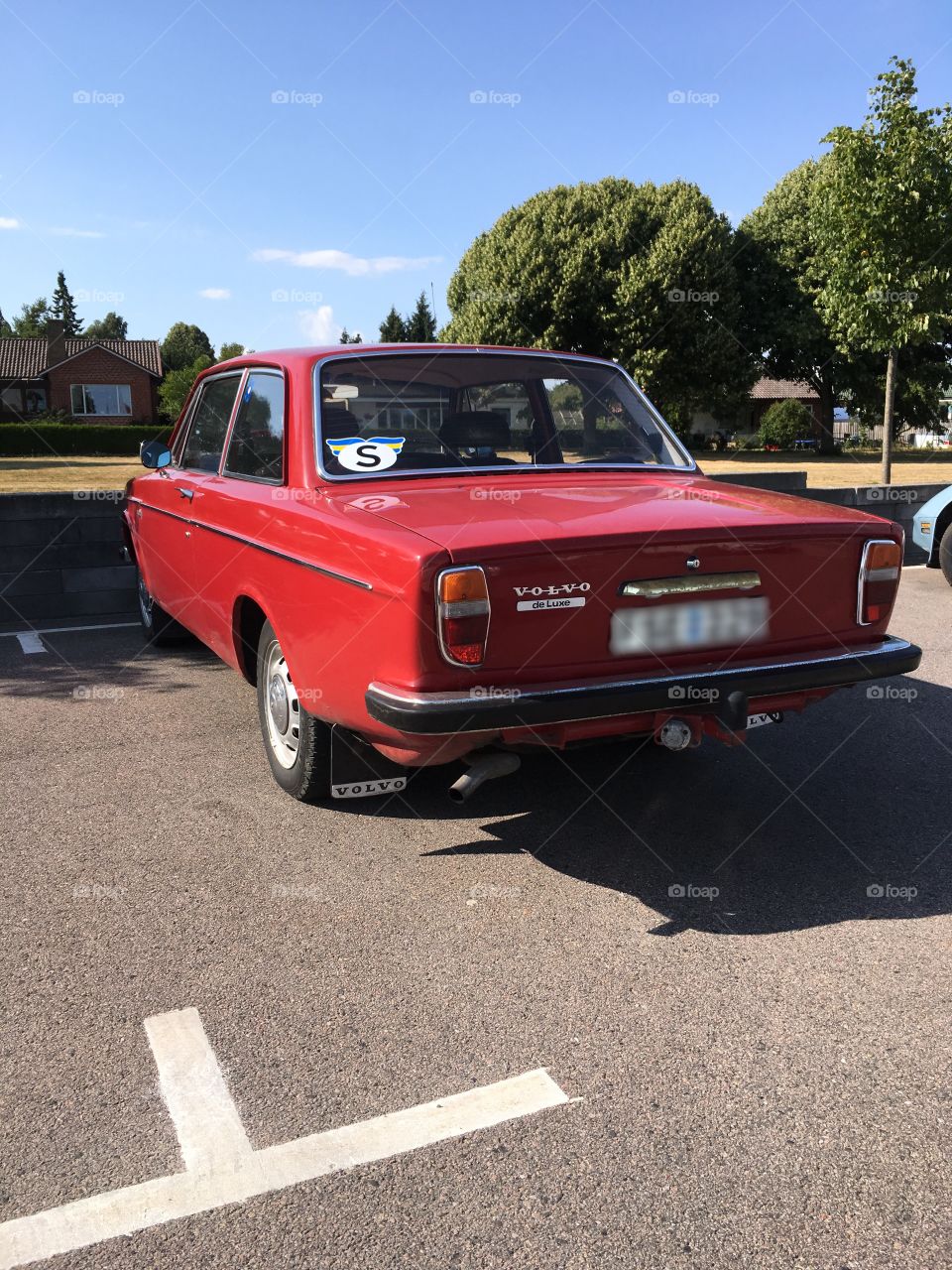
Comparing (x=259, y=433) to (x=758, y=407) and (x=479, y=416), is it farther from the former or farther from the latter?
(x=758, y=407)

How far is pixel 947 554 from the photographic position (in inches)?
374

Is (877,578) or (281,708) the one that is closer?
(877,578)

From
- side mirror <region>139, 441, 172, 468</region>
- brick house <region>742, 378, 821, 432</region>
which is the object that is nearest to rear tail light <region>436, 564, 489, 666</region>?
side mirror <region>139, 441, 172, 468</region>

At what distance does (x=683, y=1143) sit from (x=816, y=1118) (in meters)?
0.33

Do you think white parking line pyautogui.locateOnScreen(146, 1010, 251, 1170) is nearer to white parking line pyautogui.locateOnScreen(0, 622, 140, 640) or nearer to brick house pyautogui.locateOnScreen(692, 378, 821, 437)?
white parking line pyautogui.locateOnScreen(0, 622, 140, 640)

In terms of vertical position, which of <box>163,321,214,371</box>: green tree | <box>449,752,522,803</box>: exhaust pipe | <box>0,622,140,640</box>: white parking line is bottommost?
<box>0,622,140,640</box>: white parking line

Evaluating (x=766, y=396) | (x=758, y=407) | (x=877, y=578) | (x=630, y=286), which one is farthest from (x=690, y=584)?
(x=766, y=396)

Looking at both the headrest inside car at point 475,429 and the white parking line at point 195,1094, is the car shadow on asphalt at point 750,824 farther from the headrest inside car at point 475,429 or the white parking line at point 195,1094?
the headrest inside car at point 475,429

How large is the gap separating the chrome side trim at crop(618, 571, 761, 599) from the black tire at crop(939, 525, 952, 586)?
6.88 meters

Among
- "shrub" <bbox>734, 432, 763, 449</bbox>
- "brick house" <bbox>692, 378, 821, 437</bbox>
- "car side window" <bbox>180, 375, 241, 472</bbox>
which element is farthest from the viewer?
"brick house" <bbox>692, 378, 821, 437</bbox>

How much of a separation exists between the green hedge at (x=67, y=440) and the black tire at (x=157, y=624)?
A: 3699 centimetres

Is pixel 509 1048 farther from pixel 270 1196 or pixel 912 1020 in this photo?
pixel 912 1020

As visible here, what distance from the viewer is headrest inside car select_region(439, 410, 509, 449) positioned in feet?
14.2

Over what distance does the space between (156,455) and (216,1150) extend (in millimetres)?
4619
